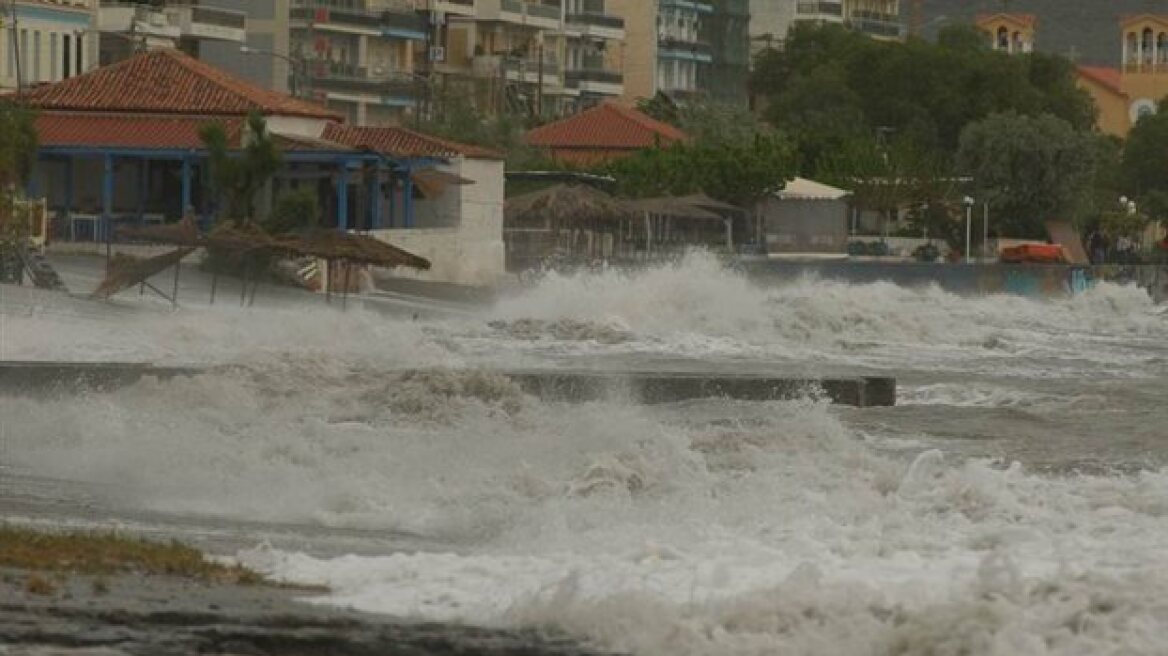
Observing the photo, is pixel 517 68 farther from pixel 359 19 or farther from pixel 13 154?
pixel 13 154

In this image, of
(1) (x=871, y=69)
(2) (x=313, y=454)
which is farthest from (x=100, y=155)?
(1) (x=871, y=69)

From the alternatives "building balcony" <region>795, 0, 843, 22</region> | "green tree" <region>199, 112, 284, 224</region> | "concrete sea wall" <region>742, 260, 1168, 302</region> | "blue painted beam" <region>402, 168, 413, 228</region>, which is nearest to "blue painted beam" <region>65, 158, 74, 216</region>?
"green tree" <region>199, 112, 284, 224</region>

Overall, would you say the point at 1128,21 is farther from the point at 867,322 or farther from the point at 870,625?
the point at 870,625

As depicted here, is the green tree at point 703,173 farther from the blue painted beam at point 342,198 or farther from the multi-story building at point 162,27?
the blue painted beam at point 342,198

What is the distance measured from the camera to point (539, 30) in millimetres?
104562

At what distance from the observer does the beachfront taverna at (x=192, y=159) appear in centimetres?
5866

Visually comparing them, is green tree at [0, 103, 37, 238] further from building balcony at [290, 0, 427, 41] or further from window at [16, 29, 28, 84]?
building balcony at [290, 0, 427, 41]

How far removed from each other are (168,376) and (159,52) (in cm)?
3476

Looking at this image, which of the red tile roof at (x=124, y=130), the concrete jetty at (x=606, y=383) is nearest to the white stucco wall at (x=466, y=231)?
the red tile roof at (x=124, y=130)

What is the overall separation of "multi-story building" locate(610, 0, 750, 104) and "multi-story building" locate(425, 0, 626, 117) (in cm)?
188

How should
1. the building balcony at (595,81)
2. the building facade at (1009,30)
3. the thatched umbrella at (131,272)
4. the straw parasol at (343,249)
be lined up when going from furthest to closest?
the building facade at (1009,30) → the building balcony at (595,81) → the straw parasol at (343,249) → the thatched umbrella at (131,272)

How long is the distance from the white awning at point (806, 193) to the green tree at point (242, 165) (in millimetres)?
28500

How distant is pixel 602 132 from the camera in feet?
298

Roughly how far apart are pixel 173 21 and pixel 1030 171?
31.3 m
